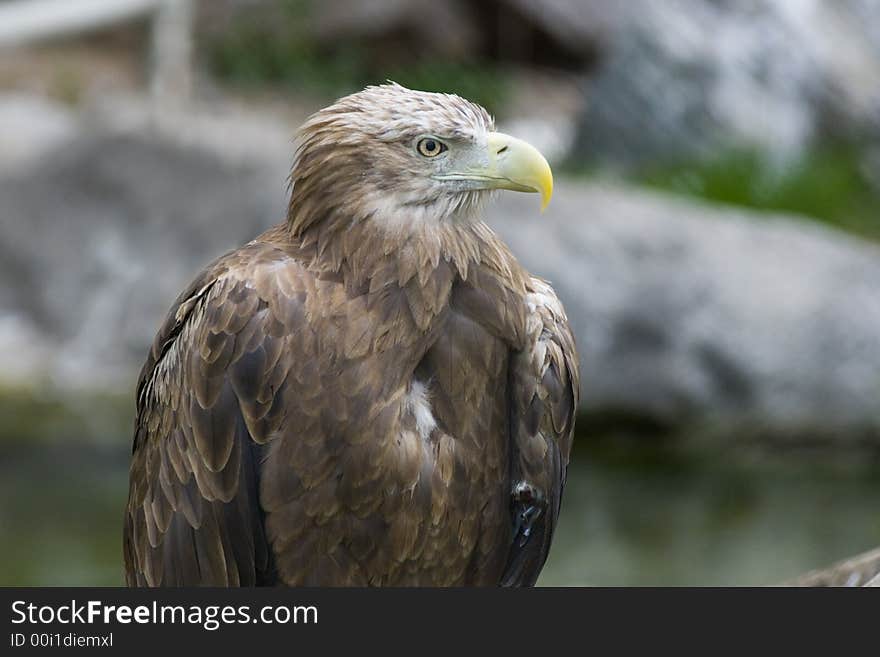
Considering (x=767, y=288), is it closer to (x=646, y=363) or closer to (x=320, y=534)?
(x=646, y=363)

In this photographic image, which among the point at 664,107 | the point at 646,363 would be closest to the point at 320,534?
the point at 646,363

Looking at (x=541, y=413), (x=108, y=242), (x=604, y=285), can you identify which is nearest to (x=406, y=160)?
(x=541, y=413)

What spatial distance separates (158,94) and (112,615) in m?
7.67

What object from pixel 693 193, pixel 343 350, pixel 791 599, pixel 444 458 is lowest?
pixel 791 599

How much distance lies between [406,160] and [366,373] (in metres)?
0.53

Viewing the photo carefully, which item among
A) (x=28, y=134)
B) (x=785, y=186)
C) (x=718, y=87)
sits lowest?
(x=785, y=186)

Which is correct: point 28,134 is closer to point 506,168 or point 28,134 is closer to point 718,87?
point 718,87

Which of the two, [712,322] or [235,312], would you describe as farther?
[712,322]

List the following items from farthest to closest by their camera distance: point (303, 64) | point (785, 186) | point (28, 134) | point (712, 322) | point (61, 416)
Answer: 1. point (303, 64)
2. point (785, 186)
3. point (28, 134)
4. point (61, 416)
5. point (712, 322)

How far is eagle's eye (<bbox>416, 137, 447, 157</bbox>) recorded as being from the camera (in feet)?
11.6

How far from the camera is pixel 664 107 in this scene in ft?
32.0

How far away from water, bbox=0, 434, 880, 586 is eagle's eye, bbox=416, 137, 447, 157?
4107mm

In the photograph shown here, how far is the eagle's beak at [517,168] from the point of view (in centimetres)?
Result: 352

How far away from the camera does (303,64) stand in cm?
1254
